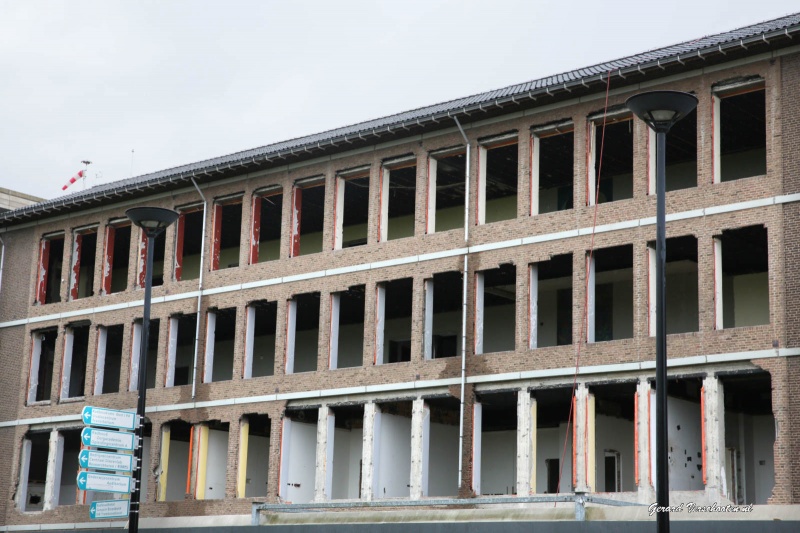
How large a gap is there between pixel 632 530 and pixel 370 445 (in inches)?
431

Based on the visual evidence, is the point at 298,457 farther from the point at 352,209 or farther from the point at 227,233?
the point at 227,233

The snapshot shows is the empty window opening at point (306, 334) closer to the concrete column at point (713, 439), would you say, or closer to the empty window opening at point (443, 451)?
the empty window opening at point (443, 451)

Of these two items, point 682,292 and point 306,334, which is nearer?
point 682,292

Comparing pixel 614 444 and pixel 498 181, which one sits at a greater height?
pixel 498 181

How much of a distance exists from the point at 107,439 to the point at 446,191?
16086 mm

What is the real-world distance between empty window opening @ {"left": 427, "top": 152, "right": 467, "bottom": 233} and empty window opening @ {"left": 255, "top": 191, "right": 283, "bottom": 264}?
5001mm

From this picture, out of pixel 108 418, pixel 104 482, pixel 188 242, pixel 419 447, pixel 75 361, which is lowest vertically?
pixel 104 482

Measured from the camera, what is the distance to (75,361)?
4497cm

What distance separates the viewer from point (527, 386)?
30.4 meters

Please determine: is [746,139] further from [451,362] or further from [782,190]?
[451,362]

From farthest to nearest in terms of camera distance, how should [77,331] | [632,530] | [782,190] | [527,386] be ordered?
[77,331] → [527,386] → [782,190] → [632,530]

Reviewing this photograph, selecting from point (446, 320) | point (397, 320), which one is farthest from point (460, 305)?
point (397, 320)

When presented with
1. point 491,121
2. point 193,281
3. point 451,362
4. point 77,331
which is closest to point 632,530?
point 451,362

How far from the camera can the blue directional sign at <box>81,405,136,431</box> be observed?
23156 millimetres
